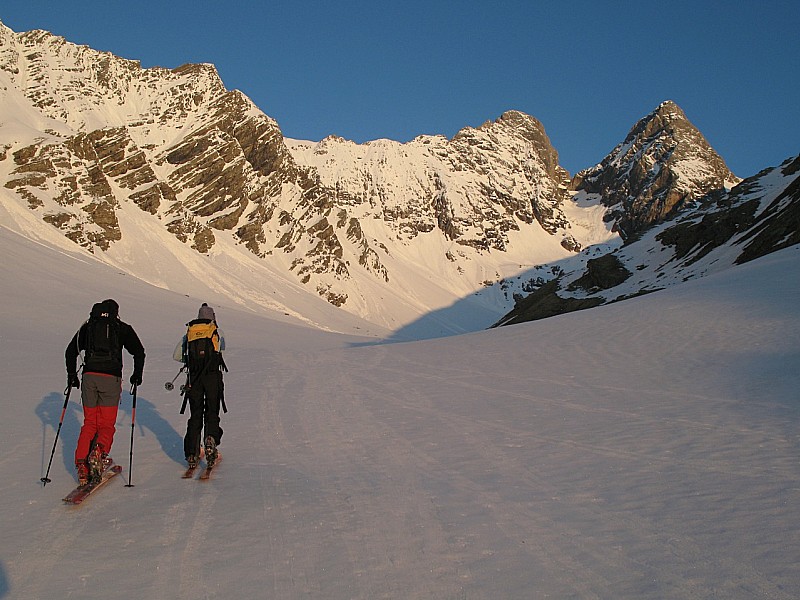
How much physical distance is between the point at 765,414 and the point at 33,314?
2655 centimetres

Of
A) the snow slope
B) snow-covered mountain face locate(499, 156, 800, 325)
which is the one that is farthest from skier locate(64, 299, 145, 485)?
snow-covered mountain face locate(499, 156, 800, 325)

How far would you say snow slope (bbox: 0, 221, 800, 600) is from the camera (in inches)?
168

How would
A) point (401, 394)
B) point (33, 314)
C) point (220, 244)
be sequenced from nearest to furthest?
point (401, 394)
point (33, 314)
point (220, 244)

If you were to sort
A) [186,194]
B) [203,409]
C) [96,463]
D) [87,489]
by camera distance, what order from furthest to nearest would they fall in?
1. [186,194]
2. [203,409]
3. [96,463]
4. [87,489]

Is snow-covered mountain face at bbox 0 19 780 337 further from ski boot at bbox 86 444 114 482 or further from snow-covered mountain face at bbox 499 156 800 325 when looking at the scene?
ski boot at bbox 86 444 114 482

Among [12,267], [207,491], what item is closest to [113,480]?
[207,491]

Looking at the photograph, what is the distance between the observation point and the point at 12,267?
32375 mm

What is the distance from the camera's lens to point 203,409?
6.99m

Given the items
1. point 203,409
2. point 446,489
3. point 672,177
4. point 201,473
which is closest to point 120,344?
point 203,409

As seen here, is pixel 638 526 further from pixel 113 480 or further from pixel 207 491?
pixel 113 480

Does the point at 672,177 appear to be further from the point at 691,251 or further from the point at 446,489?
the point at 446,489

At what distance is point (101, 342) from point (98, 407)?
0.74 metres

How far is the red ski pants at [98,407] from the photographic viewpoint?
250 inches

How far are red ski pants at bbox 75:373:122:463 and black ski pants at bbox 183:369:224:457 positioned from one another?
33.5 inches
